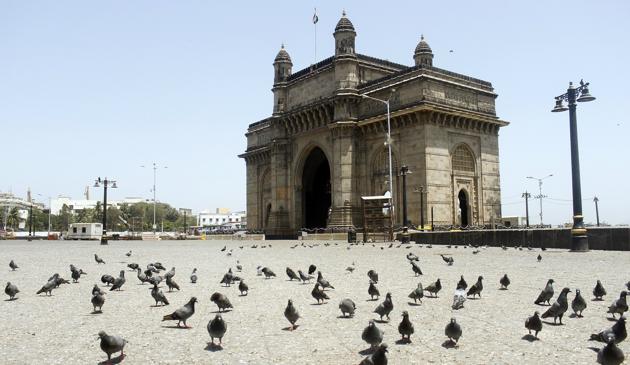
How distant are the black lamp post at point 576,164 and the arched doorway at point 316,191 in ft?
124

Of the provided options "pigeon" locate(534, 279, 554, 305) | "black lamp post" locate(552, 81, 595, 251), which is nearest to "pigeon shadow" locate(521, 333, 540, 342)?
"pigeon" locate(534, 279, 554, 305)

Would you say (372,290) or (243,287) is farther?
(243,287)

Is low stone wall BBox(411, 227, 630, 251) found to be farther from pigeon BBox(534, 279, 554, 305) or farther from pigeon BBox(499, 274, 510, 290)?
pigeon BBox(534, 279, 554, 305)

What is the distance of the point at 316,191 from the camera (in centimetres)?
6266

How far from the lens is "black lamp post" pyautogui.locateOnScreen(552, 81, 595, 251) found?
886 inches

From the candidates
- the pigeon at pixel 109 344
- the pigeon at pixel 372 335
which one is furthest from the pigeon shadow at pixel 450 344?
the pigeon at pixel 109 344

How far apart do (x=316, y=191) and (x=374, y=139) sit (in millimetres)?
14738

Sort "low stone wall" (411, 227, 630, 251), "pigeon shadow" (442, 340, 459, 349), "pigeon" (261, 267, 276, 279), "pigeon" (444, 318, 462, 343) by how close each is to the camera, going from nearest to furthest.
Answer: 1. "pigeon" (444, 318, 462, 343)
2. "pigeon shadow" (442, 340, 459, 349)
3. "pigeon" (261, 267, 276, 279)
4. "low stone wall" (411, 227, 630, 251)

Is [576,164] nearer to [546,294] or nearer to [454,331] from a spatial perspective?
[546,294]

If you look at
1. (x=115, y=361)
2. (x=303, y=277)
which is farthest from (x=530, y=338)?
(x=303, y=277)

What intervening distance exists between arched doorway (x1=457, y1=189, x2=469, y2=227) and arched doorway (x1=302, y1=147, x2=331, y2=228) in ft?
56.9

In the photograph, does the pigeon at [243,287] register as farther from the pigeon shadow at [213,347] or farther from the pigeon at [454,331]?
the pigeon at [454,331]

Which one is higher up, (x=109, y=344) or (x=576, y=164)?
(x=576, y=164)

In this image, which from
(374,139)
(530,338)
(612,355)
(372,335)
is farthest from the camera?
(374,139)
